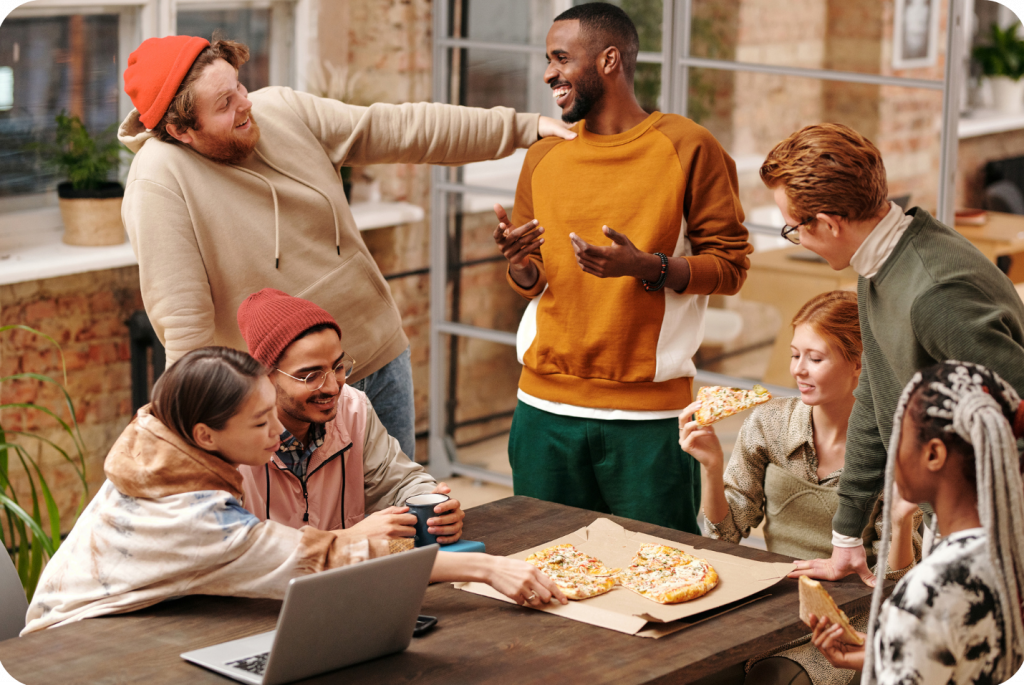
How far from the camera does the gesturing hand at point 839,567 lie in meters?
2.00

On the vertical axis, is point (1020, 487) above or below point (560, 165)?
below

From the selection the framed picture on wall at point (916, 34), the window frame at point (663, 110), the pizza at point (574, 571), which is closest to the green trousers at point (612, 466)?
the pizza at point (574, 571)

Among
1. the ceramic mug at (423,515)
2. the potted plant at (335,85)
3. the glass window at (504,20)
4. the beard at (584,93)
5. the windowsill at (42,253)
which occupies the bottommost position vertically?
the ceramic mug at (423,515)

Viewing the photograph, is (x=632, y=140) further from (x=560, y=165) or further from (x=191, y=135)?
(x=191, y=135)

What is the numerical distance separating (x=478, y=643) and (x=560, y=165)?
1.22 meters

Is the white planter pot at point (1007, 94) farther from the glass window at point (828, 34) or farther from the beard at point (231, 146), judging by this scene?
the beard at point (231, 146)

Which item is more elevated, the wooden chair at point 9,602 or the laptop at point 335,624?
the laptop at point 335,624

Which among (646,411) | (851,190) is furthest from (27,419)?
(851,190)

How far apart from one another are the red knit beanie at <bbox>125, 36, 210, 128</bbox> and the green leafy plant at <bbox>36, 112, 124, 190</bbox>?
4.55 feet

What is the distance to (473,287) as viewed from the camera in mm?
4781

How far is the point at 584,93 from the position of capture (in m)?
2.51

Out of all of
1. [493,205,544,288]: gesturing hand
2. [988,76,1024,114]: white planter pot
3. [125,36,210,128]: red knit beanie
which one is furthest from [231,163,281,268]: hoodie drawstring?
[988,76,1024,114]: white planter pot

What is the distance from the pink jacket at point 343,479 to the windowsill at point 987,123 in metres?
4.79

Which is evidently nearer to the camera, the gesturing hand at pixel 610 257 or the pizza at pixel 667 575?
the pizza at pixel 667 575
